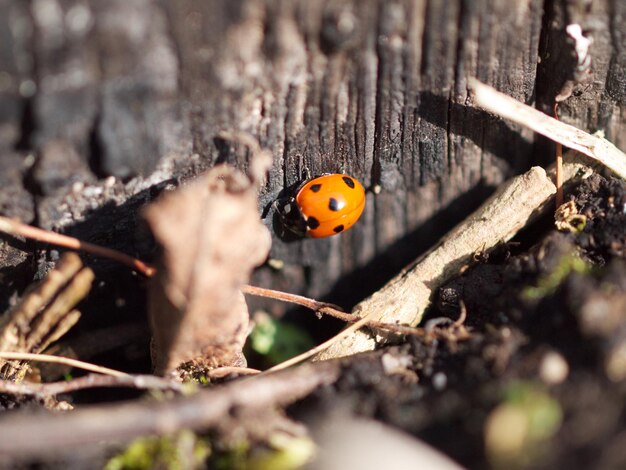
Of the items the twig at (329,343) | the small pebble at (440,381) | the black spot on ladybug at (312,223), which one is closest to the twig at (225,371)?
the twig at (329,343)

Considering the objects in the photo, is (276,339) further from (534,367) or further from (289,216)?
(534,367)

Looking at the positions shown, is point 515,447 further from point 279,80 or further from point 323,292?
point 323,292

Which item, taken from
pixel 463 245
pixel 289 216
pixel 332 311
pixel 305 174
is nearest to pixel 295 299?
pixel 332 311

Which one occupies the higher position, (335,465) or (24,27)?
(24,27)

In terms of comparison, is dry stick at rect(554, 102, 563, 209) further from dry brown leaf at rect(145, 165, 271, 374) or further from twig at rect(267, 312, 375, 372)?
dry brown leaf at rect(145, 165, 271, 374)

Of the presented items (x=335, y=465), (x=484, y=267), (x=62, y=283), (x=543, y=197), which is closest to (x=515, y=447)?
(x=335, y=465)

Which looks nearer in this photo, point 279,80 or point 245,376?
point 279,80
